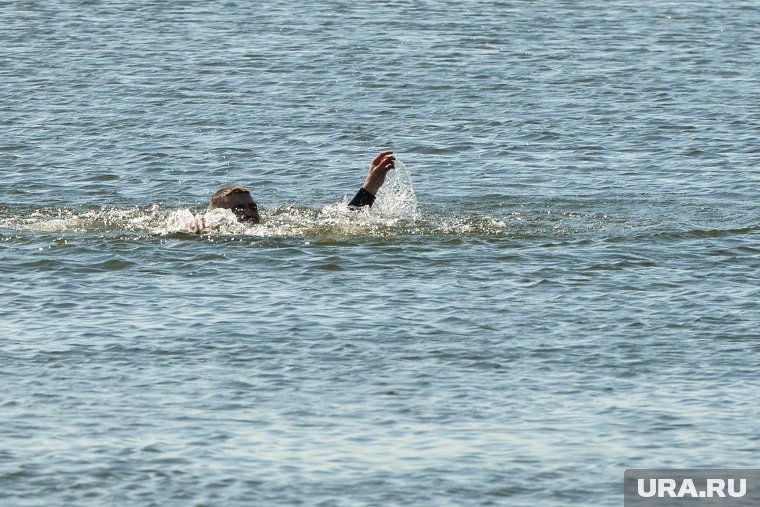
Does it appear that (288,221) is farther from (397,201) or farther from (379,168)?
(379,168)

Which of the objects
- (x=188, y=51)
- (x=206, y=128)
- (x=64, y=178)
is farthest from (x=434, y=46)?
(x=64, y=178)

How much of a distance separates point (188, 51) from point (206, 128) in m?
7.46

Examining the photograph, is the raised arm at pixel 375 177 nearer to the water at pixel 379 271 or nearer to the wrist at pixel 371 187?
the wrist at pixel 371 187

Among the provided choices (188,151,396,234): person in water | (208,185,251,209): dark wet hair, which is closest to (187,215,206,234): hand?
(188,151,396,234): person in water

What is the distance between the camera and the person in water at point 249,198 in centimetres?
2048

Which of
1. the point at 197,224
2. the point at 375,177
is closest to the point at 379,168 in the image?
the point at 375,177

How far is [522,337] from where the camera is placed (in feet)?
53.9

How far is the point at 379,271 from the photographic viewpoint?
19.0 m

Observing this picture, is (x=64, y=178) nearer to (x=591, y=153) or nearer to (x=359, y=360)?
(x=591, y=153)

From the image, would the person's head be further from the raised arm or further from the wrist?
the wrist

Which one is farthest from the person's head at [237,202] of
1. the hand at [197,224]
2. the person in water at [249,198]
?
the hand at [197,224]

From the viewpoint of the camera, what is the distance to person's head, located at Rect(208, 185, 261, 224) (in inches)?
810

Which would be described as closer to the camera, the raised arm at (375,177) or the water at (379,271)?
the water at (379,271)

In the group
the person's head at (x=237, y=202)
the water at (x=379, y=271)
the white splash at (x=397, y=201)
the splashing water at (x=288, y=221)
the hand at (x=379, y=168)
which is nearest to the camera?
the water at (x=379, y=271)
